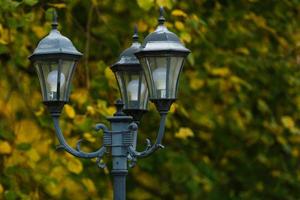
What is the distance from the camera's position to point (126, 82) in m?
5.71

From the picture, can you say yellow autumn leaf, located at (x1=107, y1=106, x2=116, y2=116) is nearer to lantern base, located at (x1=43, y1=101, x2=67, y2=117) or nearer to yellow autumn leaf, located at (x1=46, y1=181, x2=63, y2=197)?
yellow autumn leaf, located at (x1=46, y1=181, x2=63, y2=197)

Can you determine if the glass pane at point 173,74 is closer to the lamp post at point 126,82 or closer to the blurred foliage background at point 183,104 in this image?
the lamp post at point 126,82

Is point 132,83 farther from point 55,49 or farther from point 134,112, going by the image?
point 55,49

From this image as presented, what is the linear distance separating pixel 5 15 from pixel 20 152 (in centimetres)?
103

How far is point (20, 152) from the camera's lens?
318 inches

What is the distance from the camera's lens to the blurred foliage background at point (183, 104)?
26.4ft

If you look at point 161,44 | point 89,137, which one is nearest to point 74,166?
point 89,137

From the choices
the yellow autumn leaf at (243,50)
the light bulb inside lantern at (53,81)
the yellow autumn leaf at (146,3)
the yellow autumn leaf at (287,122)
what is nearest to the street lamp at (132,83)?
the light bulb inside lantern at (53,81)

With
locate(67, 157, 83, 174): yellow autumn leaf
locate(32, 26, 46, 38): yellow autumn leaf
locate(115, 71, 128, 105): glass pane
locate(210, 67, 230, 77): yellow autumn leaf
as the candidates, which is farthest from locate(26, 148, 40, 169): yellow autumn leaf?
locate(115, 71, 128, 105): glass pane

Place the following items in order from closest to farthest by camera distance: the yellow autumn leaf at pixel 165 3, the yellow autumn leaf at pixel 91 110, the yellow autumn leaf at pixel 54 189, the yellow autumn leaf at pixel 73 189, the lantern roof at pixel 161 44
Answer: the lantern roof at pixel 161 44
the yellow autumn leaf at pixel 165 3
the yellow autumn leaf at pixel 91 110
the yellow autumn leaf at pixel 54 189
the yellow autumn leaf at pixel 73 189

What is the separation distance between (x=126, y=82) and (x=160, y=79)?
0.55 meters

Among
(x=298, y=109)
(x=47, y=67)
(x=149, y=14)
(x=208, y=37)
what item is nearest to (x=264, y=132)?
(x=298, y=109)

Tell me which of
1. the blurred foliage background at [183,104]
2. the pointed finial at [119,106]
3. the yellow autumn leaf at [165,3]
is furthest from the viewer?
the blurred foliage background at [183,104]

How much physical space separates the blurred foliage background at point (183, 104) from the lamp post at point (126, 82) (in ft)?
6.16
